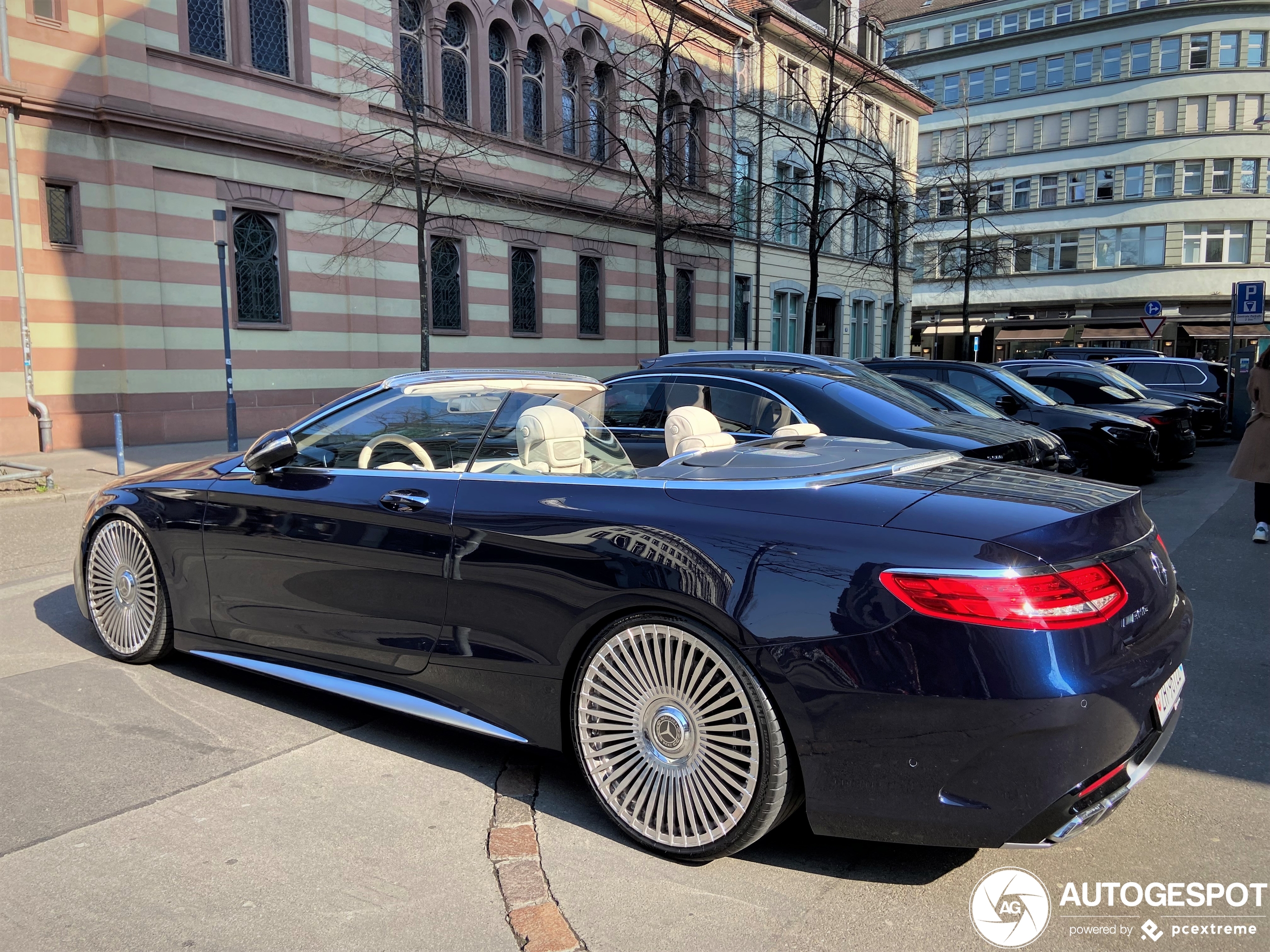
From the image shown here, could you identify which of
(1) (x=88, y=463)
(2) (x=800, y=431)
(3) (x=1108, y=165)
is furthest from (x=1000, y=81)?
(2) (x=800, y=431)

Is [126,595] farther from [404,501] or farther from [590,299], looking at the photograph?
[590,299]

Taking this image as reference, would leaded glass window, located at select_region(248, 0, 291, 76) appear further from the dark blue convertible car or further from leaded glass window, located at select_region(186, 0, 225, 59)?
the dark blue convertible car

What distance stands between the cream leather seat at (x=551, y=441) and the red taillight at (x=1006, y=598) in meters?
1.44

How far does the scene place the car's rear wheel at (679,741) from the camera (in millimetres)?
2816

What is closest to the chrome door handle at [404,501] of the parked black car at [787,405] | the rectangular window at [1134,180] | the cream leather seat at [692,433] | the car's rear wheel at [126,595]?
the cream leather seat at [692,433]

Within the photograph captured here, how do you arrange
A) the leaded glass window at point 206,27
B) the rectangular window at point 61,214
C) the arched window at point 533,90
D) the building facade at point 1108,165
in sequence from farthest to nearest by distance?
the building facade at point 1108,165 → the arched window at point 533,90 → the leaded glass window at point 206,27 → the rectangular window at point 61,214

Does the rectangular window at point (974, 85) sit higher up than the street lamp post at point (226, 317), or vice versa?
the rectangular window at point (974, 85)

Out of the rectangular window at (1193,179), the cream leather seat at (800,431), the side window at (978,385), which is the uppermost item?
the rectangular window at (1193,179)

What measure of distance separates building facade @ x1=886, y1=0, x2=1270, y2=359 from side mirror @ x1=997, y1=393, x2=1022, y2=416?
38.4 metres

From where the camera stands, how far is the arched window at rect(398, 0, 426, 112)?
65.7ft

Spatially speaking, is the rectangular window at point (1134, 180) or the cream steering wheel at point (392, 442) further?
the rectangular window at point (1134, 180)

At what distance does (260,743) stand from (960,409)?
814 cm

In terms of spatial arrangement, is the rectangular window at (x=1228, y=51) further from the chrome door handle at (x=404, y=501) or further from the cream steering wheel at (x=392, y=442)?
the chrome door handle at (x=404, y=501)

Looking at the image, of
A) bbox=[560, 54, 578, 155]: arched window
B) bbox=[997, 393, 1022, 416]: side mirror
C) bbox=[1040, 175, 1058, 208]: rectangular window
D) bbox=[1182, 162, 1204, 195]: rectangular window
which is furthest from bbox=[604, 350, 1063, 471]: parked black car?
bbox=[1040, 175, 1058, 208]: rectangular window
